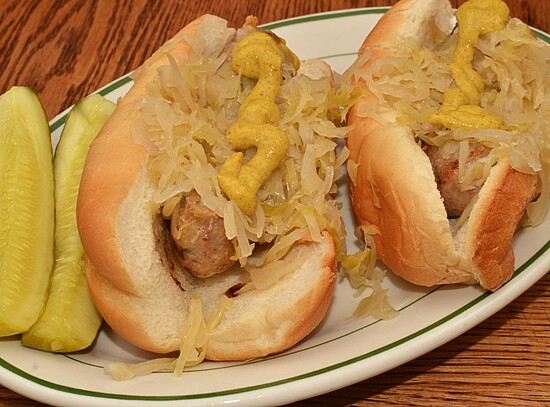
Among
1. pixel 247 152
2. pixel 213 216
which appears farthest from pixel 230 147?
pixel 213 216

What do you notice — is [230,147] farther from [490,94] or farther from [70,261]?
[490,94]

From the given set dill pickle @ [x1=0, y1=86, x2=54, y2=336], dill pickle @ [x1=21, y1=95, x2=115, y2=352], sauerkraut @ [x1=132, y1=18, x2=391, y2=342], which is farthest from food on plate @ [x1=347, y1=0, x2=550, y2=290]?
dill pickle @ [x1=0, y1=86, x2=54, y2=336]

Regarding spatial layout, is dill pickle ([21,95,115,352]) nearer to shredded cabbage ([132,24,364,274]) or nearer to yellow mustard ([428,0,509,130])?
shredded cabbage ([132,24,364,274])

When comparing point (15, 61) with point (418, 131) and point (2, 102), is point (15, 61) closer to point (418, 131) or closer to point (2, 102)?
point (2, 102)

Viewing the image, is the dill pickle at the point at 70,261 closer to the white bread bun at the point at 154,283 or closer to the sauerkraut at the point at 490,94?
the white bread bun at the point at 154,283

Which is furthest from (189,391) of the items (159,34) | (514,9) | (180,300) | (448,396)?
(514,9)

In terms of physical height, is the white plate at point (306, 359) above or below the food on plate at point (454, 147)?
below

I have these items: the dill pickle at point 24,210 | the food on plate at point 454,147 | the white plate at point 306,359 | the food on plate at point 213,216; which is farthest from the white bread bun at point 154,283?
the food on plate at point 454,147
